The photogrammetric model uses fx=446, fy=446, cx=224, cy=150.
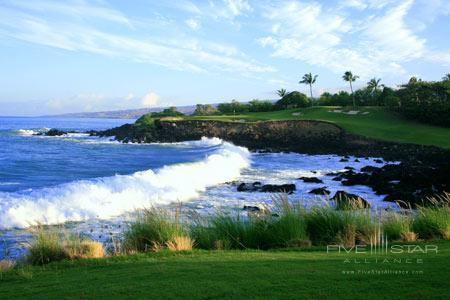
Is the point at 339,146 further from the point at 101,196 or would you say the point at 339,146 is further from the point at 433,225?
the point at 433,225

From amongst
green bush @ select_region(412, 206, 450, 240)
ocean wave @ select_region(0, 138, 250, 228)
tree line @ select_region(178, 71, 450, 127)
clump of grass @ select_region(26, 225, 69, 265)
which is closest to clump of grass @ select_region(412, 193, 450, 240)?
green bush @ select_region(412, 206, 450, 240)

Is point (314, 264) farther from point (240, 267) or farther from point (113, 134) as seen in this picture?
point (113, 134)

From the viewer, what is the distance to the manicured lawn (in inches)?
198

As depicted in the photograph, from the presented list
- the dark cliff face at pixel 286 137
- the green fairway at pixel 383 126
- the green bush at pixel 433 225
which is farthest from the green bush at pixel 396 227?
the green fairway at pixel 383 126

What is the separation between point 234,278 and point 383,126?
61.0 metres

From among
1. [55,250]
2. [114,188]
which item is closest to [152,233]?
[55,250]

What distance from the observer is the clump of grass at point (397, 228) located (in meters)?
8.89

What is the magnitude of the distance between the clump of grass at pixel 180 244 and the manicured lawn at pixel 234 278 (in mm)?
697

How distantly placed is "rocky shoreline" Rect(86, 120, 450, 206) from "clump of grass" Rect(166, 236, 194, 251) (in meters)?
13.7

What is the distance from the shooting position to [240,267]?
20.4 ft

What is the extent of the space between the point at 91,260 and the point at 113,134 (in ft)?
270

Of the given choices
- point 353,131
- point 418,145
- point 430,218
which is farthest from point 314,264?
point 353,131

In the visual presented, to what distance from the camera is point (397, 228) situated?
9.18 m

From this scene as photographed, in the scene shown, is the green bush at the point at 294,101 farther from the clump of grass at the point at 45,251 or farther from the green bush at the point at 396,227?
the clump of grass at the point at 45,251
